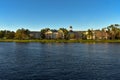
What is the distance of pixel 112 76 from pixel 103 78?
98.1 inches

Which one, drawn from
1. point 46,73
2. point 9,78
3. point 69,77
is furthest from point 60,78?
point 9,78

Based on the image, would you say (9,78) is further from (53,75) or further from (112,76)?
(112,76)

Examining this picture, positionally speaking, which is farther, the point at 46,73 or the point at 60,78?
the point at 46,73

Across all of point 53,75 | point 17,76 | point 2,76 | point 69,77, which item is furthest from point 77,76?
point 2,76

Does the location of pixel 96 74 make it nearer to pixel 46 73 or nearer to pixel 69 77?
pixel 69 77

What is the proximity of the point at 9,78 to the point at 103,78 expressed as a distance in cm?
1581

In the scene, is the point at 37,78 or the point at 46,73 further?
the point at 46,73

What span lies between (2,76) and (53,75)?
8920 millimetres

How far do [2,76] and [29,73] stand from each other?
5.32 meters

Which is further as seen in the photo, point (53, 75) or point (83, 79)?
point (53, 75)

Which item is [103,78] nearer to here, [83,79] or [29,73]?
[83,79]

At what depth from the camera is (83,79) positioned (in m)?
38.6

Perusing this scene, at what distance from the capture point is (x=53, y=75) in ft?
137

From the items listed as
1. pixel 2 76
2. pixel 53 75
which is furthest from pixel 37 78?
pixel 2 76
